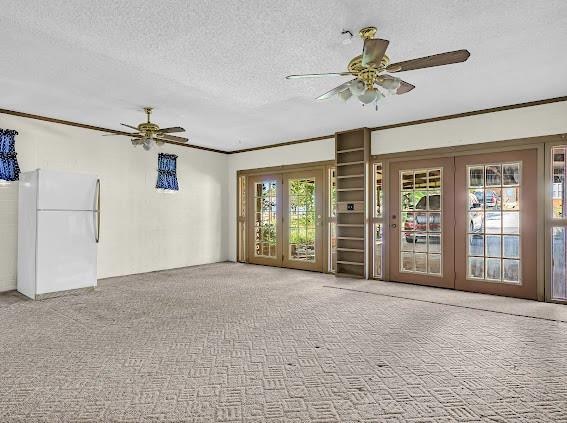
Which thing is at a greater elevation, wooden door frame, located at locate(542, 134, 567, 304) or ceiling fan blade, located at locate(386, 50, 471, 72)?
ceiling fan blade, located at locate(386, 50, 471, 72)

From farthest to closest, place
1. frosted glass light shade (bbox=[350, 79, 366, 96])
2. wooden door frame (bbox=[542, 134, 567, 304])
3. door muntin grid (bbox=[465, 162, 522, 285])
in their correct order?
door muntin grid (bbox=[465, 162, 522, 285]) → wooden door frame (bbox=[542, 134, 567, 304]) → frosted glass light shade (bbox=[350, 79, 366, 96])

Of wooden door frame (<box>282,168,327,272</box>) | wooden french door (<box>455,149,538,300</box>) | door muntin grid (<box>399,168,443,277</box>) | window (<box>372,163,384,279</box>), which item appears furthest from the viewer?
wooden door frame (<box>282,168,327,272</box>)

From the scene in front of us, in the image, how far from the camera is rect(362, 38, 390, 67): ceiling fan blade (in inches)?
98.0

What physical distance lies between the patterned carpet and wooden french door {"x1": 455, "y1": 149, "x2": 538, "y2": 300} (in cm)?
117

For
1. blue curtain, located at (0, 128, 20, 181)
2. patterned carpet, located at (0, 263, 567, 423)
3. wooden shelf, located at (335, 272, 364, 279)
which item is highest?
blue curtain, located at (0, 128, 20, 181)

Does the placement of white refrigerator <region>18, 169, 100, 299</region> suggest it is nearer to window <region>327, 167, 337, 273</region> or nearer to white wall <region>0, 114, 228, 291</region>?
white wall <region>0, 114, 228, 291</region>

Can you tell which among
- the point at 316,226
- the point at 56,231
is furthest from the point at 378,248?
the point at 56,231

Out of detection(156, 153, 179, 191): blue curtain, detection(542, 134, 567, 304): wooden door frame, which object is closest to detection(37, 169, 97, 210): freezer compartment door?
detection(156, 153, 179, 191): blue curtain

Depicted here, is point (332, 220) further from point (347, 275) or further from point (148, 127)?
point (148, 127)

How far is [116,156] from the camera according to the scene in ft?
20.9

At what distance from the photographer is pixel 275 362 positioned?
275cm

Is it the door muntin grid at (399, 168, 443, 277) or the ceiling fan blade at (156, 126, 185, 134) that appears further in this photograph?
the door muntin grid at (399, 168, 443, 277)

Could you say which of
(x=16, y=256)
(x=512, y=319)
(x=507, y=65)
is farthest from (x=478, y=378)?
(x=16, y=256)

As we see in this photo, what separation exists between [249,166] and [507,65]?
5501mm
